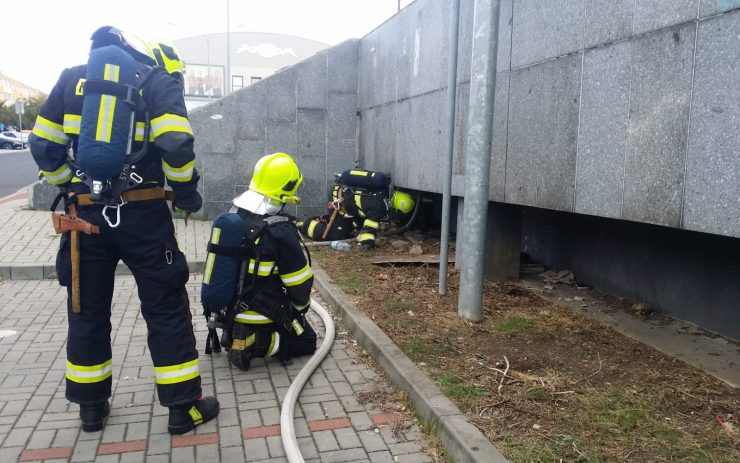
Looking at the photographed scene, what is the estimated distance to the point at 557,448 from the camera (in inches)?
111

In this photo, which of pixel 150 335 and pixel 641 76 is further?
pixel 641 76

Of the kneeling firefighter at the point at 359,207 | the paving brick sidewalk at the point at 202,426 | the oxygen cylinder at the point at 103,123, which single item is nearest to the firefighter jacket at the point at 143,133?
the oxygen cylinder at the point at 103,123

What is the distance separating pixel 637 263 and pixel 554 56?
6.53 feet

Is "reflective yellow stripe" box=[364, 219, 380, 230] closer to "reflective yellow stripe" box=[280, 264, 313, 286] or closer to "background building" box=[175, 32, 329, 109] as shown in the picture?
"reflective yellow stripe" box=[280, 264, 313, 286]

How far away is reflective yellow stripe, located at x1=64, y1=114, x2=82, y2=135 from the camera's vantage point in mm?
3152

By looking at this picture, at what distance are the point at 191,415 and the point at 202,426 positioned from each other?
112 mm

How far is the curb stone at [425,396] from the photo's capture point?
2812 mm

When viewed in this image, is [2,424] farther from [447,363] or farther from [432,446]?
[447,363]

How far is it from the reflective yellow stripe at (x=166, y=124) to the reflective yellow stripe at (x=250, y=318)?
1.48 meters

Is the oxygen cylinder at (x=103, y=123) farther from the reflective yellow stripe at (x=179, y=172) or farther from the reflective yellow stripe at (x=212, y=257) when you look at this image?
the reflective yellow stripe at (x=212, y=257)

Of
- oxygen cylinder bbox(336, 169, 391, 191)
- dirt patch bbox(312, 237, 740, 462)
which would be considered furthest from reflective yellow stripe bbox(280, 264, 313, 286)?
oxygen cylinder bbox(336, 169, 391, 191)

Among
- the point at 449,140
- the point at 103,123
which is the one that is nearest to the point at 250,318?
the point at 103,123

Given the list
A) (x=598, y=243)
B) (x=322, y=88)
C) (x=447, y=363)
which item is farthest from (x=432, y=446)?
(x=322, y=88)

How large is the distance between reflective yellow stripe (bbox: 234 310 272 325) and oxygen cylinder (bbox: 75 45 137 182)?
1431 mm
